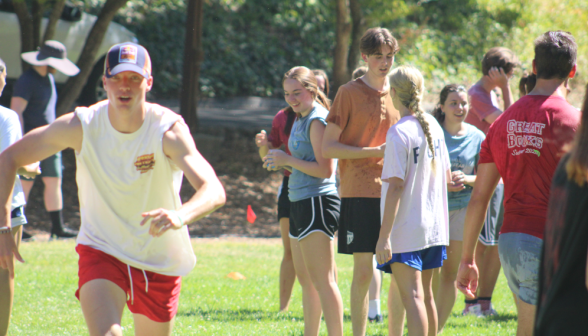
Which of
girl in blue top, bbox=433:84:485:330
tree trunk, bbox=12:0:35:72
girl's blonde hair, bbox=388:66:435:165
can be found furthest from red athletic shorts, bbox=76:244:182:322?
tree trunk, bbox=12:0:35:72

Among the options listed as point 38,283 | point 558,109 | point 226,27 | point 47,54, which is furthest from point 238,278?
point 226,27

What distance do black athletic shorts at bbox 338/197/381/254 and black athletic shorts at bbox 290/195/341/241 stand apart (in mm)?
89

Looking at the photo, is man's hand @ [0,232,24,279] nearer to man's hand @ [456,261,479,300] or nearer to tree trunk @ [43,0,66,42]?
man's hand @ [456,261,479,300]

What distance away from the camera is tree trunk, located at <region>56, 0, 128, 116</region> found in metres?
12.0

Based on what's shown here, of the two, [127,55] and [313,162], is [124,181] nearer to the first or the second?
[127,55]

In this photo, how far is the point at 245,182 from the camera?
14.5 m

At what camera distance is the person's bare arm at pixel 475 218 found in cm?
363

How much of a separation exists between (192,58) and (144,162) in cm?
1148

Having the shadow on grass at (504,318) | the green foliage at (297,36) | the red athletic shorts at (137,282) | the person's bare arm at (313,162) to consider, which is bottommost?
the shadow on grass at (504,318)

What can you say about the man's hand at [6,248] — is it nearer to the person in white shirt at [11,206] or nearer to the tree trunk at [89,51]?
the person in white shirt at [11,206]

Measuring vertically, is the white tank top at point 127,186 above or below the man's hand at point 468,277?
above

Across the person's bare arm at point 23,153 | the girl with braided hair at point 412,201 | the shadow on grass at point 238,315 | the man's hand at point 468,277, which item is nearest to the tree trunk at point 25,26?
the shadow on grass at point 238,315

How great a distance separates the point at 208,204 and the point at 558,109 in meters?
1.94

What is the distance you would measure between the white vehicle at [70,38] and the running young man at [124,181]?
34.7 ft
